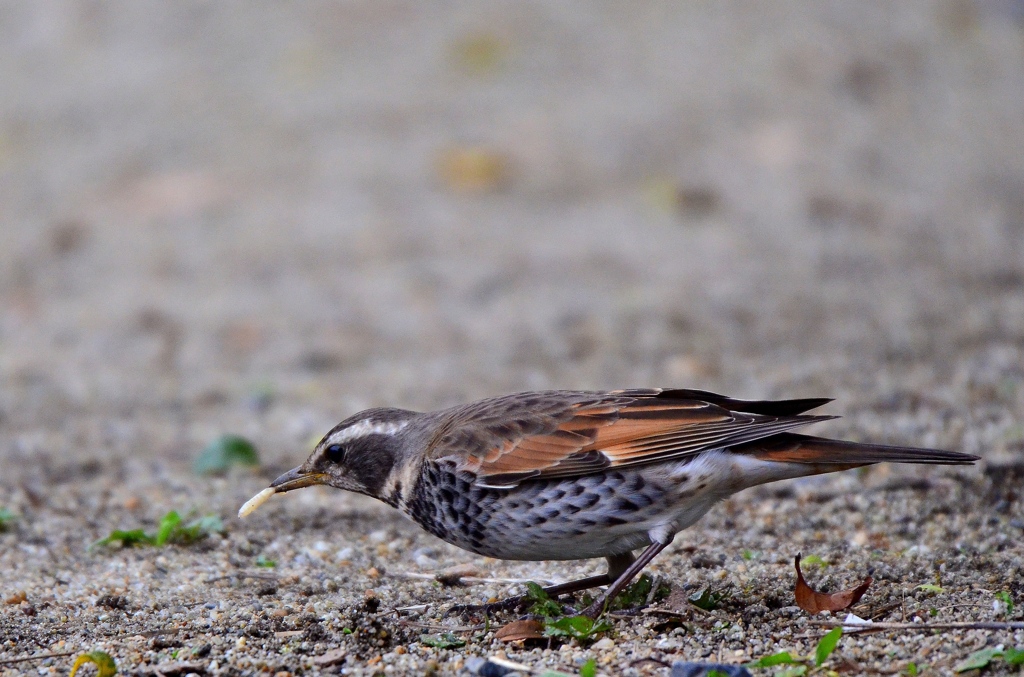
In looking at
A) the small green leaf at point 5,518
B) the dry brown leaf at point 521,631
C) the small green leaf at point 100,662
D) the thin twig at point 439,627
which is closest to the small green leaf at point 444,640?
the thin twig at point 439,627

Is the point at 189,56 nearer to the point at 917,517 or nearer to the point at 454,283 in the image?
the point at 454,283

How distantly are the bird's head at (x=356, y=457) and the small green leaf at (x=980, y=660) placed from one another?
2521 mm

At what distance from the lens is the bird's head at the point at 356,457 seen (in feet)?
18.3

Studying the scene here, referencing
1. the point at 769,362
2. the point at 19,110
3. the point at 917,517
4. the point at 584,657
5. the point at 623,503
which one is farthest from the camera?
the point at 19,110

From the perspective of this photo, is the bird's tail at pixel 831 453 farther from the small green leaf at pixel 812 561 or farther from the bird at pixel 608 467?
the small green leaf at pixel 812 561

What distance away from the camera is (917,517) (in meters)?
6.12

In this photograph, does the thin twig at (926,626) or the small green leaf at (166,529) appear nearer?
the thin twig at (926,626)

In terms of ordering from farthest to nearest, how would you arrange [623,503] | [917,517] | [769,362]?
[769,362] < [917,517] < [623,503]

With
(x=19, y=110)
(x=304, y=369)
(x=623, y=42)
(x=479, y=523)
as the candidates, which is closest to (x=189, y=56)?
(x=19, y=110)

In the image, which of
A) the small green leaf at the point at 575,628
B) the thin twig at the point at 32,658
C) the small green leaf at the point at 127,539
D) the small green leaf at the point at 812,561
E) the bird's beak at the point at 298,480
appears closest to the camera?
the thin twig at the point at 32,658

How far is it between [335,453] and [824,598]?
2.24 metres

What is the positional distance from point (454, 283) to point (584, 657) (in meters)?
6.69

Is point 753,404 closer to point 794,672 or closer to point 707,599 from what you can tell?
point 707,599

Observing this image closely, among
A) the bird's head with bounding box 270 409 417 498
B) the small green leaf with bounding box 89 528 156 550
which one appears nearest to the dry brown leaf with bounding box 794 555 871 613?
the bird's head with bounding box 270 409 417 498
